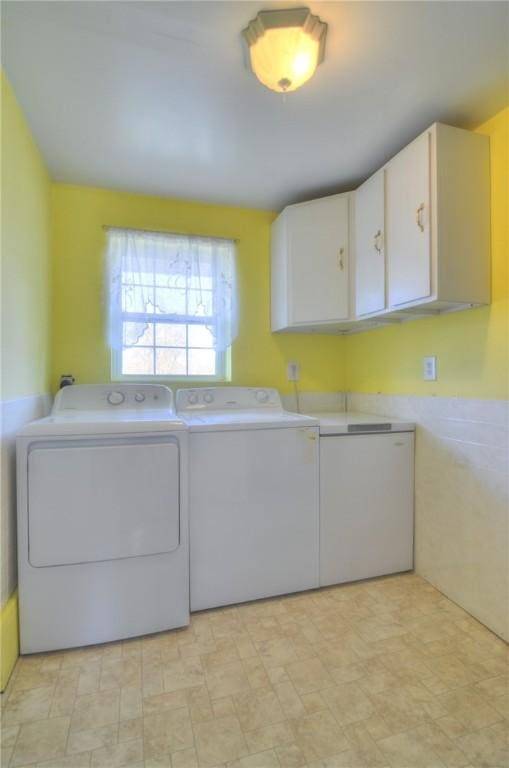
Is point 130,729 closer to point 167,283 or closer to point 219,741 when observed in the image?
point 219,741

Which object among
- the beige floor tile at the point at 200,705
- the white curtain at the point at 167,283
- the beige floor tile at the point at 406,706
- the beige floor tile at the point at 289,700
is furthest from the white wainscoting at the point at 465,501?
the white curtain at the point at 167,283

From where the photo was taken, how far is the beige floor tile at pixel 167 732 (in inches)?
44.8

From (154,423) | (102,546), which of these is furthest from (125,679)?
(154,423)

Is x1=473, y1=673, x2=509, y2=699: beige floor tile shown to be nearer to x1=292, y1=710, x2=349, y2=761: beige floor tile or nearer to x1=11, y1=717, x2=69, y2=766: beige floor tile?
x1=292, y1=710, x2=349, y2=761: beige floor tile

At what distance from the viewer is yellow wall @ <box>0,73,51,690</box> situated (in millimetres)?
1451

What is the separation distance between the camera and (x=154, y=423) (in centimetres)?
165

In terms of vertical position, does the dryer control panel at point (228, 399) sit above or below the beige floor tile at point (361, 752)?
above

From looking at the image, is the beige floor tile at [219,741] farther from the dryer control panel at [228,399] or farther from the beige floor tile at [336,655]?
the dryer control panel at [228,399]

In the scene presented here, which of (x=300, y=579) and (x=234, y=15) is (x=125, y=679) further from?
(x=234, y=15)

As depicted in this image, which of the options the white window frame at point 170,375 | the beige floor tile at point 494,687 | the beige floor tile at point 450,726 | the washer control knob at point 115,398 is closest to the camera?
the beige floor tile at point 450,726

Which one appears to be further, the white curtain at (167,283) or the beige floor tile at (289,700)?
the white curtain at (167,283)

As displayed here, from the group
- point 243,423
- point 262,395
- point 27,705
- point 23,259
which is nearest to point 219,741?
point 27,705

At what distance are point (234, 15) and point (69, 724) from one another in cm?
239

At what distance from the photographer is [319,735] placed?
1180mm
